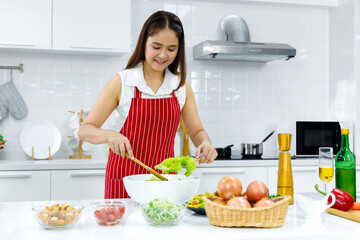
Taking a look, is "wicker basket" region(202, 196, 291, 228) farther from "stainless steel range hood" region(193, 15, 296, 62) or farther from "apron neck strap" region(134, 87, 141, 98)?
"stainless steel range hood" region(193, 15, 296, 62)

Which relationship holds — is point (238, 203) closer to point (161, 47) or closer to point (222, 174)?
point (161, 47)

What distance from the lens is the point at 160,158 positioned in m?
2.26

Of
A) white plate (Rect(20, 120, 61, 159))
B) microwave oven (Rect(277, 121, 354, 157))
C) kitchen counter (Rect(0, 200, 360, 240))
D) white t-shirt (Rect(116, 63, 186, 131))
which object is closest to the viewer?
kitchen counter (Rect(0, 200, 360, 240))

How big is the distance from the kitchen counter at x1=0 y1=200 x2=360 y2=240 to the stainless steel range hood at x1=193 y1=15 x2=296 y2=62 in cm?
230

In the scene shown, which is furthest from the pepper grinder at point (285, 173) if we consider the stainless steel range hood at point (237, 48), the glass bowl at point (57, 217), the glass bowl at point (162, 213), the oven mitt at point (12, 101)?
the oven mitt at point (12, 101)

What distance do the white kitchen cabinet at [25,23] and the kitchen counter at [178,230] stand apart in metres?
2.12

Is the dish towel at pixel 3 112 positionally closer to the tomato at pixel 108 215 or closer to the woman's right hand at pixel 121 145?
the woman's right hand at pixel 121 145

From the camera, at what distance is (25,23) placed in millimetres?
3389

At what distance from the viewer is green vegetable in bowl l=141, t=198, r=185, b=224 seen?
138 cm

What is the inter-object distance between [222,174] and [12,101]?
1.78m

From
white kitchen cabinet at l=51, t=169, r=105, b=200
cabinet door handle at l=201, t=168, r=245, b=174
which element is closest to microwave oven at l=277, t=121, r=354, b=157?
cabinet door handle at l=201, t=168, r=245, b=174

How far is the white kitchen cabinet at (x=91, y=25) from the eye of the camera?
3.45 metres

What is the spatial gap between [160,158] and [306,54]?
2.62 meters

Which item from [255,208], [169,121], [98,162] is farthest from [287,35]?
[255,208]
